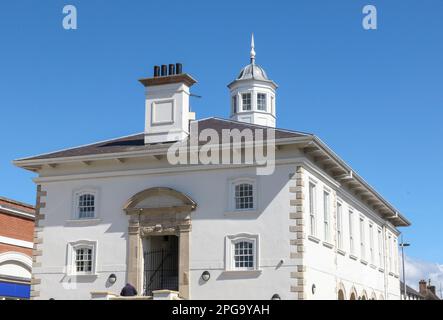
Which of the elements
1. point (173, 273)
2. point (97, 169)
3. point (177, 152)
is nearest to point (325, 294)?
point (173, 273)

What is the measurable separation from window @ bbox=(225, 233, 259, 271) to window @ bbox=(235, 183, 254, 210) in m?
1.13

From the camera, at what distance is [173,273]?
1102 inches

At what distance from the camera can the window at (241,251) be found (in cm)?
2529

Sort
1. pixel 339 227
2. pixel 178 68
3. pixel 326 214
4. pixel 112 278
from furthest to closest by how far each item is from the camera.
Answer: pixel 339 227 < pixel 178 68 < pixel 326 214 < pixel 112 278

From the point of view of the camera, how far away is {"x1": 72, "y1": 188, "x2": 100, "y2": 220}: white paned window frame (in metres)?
28.1

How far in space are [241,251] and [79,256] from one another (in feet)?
23.0

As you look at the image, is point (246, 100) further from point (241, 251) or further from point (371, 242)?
point (241, 251)

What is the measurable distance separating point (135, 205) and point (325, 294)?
836 centimetres

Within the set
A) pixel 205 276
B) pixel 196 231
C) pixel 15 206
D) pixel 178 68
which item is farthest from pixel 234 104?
pixel 205 276

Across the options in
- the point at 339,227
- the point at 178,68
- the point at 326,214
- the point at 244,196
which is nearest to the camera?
the point at 244,196

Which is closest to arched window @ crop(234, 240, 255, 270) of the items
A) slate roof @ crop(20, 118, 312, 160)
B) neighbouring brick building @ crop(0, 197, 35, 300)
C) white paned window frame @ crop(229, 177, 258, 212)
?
white paned window frame @ crop(229, 177, 258, 212)

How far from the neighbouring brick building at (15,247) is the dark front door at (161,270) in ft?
31.8

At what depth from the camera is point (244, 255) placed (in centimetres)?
2539

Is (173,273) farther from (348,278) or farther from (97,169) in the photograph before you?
(348,278)
